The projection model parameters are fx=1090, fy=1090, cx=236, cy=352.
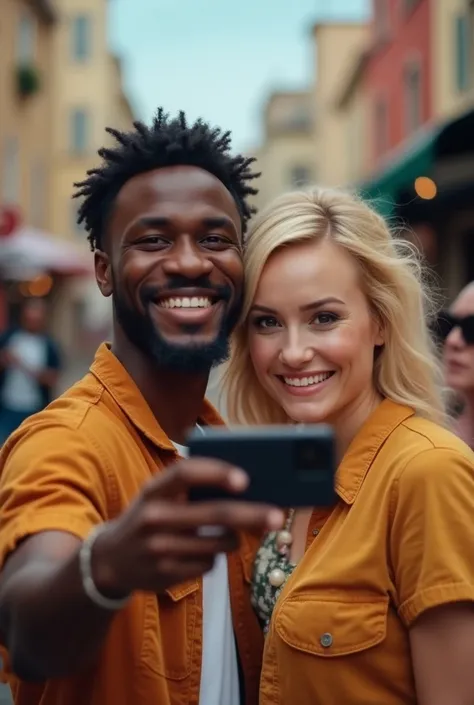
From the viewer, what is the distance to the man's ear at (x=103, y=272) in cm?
232

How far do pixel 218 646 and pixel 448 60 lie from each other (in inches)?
647

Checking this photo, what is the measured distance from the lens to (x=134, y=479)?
202cm

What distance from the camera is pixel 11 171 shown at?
2425cm

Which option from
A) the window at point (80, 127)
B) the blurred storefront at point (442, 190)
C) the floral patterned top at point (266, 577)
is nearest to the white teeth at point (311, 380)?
the floral patterned top at point (266, 577)

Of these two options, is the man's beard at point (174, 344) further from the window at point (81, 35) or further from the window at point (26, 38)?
the window at point (81, 35)

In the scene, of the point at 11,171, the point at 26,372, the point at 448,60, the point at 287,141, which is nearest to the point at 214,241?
the point at 26,372

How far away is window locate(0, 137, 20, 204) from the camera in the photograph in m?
23.2

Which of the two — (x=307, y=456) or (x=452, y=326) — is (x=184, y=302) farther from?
(x=452, y=326)

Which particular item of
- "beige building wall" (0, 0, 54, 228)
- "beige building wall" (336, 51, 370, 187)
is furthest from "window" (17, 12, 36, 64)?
"beige building wall" (336, 51, 370, 187)

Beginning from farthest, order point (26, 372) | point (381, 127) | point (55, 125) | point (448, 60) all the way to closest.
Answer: point (55, 125)
point (381, 127)
point (448, 60)
point (26, 372)

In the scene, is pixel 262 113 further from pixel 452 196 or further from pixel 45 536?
pixel 45 536

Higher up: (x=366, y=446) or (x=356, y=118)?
(x=366, y=446)

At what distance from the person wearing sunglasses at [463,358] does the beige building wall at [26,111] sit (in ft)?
61.8

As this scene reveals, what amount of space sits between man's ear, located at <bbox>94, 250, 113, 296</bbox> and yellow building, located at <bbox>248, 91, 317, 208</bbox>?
2058 inches
